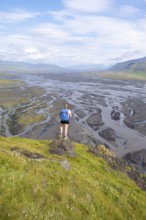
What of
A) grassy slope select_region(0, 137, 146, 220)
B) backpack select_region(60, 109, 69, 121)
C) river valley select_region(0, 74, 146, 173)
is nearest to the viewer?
grassy slope select_region(0, 137, 146, 220)

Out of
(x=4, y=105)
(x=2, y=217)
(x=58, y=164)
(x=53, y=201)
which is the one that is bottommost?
(x=4, y=105)

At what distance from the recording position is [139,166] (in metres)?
50.8

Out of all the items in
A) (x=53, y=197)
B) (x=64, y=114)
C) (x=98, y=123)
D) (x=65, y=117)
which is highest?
(x=64, y=114)

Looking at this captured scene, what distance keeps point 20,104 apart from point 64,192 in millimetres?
102657

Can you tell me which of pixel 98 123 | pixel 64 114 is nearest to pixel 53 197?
pixel 64 114

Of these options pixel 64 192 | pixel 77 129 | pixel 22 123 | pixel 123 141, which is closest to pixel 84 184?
pixel 64 192

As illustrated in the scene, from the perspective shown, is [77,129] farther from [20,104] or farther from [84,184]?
[84,184]

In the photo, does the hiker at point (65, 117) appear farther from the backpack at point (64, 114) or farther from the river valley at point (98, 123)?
the river valley at point (98, 123)

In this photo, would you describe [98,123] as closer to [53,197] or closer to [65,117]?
[65,117]

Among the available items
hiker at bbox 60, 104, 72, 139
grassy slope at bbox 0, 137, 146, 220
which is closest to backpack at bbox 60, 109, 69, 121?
hiker at bbox 60, 104, 72, 139

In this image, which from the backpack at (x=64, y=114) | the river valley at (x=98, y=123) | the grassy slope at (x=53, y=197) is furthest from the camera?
the river valley at (x=98, y=123)

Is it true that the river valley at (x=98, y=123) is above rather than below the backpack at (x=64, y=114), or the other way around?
below

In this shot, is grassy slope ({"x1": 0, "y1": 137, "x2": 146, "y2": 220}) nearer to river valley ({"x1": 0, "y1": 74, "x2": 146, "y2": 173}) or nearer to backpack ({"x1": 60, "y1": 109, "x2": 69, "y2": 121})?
backpack ({"x1": 60, "y1": 109, "x2": 69, "y2": 121})

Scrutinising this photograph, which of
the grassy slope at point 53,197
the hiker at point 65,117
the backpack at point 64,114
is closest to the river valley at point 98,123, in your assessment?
the hiker at point 65,117
